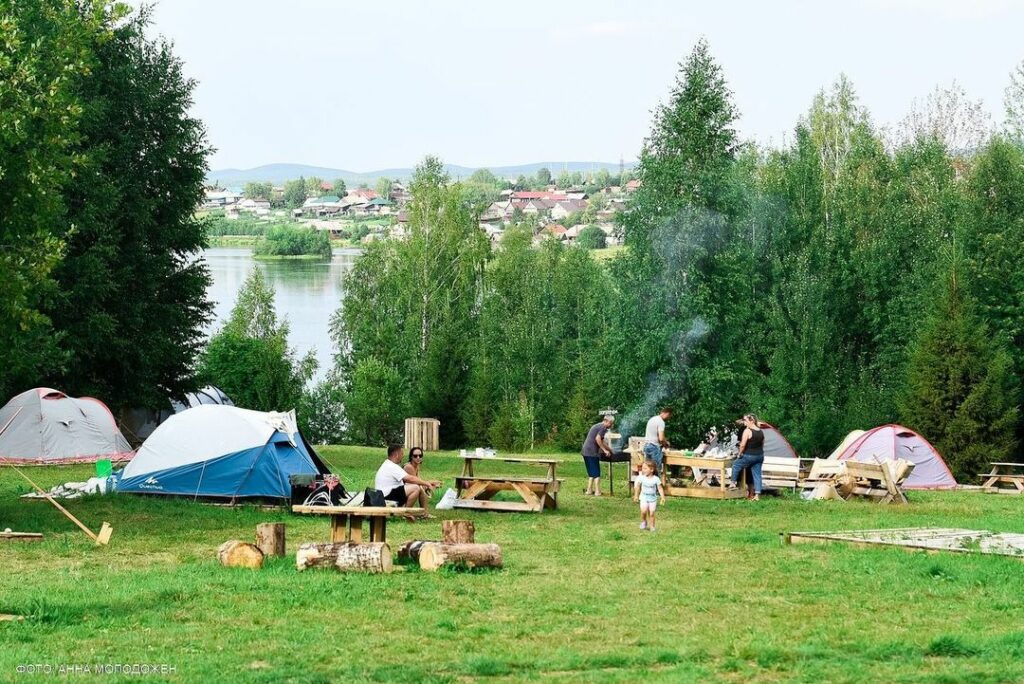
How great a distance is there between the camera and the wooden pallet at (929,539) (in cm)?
1624

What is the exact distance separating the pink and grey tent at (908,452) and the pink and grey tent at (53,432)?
16.5 meters

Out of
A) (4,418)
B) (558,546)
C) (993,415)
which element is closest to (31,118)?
(558,546)

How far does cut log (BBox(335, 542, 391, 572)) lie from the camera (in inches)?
568

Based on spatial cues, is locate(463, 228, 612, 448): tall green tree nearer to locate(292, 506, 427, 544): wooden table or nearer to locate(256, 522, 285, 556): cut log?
locate(292, 506, 427, 544): wooden table

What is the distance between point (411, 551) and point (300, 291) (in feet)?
327

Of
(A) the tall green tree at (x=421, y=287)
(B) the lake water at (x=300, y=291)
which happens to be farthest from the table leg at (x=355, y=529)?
(B) the lake water at (x=300, y=291)

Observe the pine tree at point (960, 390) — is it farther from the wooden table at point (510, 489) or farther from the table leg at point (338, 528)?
the table leg at point (338, 528)

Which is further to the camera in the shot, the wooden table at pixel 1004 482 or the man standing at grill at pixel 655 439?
the wooden table at pixel 1004 482

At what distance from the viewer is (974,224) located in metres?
40.9

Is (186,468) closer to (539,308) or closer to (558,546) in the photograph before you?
(558,546)

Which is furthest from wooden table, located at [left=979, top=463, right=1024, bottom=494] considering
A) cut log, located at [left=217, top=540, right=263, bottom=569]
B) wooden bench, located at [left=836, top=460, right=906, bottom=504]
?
cut log, located at [left=217, top=540, right=263, bottom=569]

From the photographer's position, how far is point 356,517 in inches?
614

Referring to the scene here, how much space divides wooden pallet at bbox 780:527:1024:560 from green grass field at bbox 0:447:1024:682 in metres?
0.36

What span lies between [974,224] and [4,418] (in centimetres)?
2768
